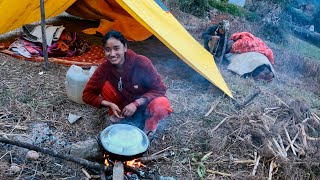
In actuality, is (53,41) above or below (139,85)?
below

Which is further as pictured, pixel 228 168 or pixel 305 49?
pixel 305 49

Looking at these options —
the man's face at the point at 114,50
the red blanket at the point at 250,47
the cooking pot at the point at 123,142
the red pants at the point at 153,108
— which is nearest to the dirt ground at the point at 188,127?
the red pants at the point at 153,108

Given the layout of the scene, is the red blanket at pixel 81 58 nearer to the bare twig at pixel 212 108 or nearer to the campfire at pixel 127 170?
the bare twig at pixel 212 108

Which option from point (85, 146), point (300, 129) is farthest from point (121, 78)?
point (300, 129)

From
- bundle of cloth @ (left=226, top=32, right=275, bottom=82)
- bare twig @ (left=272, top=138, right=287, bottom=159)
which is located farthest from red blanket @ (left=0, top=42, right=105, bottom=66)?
bare twig @ (left=272, top=138, right=287, bottom=159)

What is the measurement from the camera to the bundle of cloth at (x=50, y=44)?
4.78m

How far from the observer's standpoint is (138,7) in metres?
4.09

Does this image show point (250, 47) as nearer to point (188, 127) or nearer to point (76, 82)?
point (188, 127)

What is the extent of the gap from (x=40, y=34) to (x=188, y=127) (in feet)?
Result: 9.31

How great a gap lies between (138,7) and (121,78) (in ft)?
4.51

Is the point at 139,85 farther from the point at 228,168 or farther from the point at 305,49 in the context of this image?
the point at 305,49

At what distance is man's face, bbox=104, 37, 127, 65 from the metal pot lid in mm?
604

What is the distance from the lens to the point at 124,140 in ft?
8.31

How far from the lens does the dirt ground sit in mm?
2898
